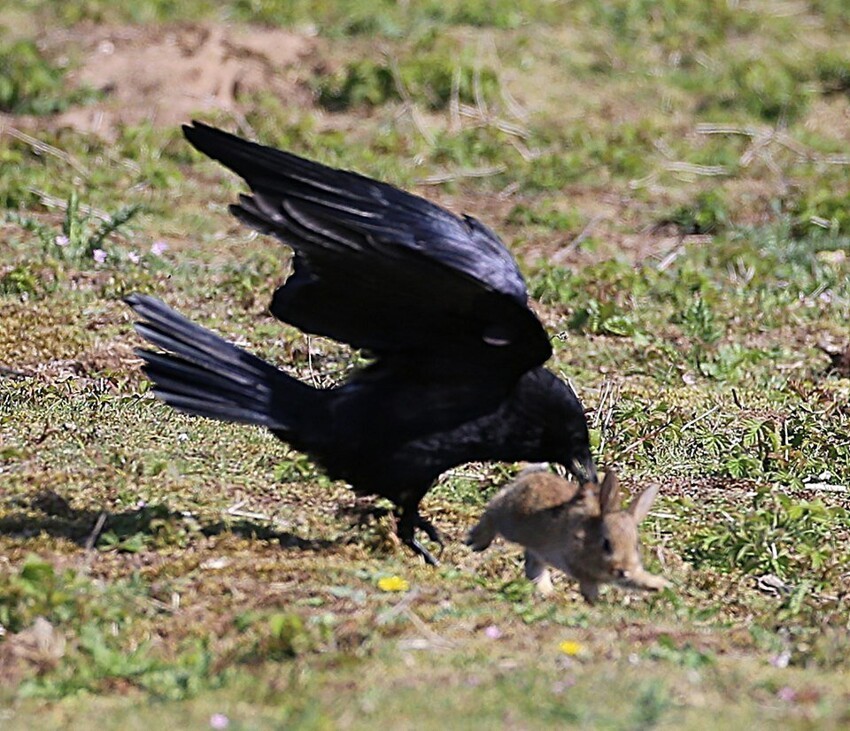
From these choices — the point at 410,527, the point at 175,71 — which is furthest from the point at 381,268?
the point at 175,71

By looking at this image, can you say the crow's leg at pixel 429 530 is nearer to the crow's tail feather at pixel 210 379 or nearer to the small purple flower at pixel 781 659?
the crow's tail feather at pixel 210 379

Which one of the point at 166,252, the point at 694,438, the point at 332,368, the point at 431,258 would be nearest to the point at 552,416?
the point at 431,258

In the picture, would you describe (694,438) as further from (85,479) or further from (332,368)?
(85,479)

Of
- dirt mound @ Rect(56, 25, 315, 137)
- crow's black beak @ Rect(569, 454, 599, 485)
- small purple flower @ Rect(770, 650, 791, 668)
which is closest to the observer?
small purple flower @ Rect(770, 650, 791, 668)

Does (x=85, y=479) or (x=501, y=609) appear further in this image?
(x=85, y=479)

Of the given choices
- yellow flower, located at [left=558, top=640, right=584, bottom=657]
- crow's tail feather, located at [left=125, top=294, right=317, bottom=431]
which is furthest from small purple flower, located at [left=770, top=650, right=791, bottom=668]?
crow's tail feather, located at [left=125, top=294, right=317, bottom=431]

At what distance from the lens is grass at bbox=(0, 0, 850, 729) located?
4414mm

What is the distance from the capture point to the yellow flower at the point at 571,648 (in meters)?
4.55

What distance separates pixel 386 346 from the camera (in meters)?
5.76

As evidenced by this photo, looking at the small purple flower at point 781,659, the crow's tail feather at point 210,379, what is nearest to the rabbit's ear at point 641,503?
the small purple flower at point 781,659

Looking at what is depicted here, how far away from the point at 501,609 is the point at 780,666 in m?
→ 0.93

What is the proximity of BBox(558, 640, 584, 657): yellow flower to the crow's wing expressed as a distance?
4.22 feet

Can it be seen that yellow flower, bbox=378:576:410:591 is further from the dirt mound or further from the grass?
the dirt mound

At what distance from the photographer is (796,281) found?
9602 mm
